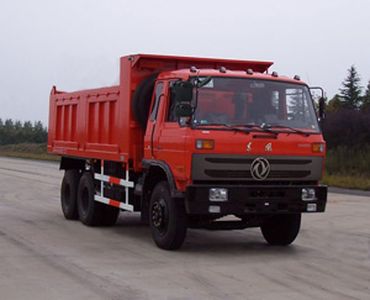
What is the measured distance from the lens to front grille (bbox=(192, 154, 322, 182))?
947 centimetres

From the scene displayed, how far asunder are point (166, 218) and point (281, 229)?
208 centimetres

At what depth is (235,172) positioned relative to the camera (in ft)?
31.6

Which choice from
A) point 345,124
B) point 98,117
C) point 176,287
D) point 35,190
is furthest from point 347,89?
point 176,287

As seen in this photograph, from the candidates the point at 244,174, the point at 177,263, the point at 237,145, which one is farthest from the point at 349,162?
the point at 177,263

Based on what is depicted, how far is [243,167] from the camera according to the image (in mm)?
9625

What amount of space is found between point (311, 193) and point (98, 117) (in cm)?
446

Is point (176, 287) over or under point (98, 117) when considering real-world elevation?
under

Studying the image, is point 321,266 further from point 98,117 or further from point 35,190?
point 35,190

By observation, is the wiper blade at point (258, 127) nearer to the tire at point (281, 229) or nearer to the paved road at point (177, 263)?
the tire at point (281, 229)

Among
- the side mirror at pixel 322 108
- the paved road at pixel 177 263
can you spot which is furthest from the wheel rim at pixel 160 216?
the side mirror at pixel 322 108

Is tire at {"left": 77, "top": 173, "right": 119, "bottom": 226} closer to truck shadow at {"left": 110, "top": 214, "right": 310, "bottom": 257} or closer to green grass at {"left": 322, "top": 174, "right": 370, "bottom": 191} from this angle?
truck shadow at {"left": 110, "top": 214, "right": 310, "bottom": 257}

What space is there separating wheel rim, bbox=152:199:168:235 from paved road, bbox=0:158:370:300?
340 millimetres

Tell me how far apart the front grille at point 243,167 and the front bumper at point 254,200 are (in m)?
0.14

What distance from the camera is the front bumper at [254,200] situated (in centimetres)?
947
